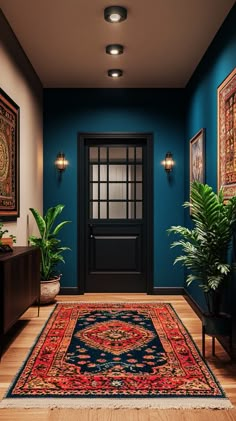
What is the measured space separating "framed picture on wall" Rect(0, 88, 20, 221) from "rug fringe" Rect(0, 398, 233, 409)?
4.45 feet

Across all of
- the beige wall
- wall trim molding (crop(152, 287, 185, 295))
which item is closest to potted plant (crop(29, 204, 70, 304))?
the beige wall

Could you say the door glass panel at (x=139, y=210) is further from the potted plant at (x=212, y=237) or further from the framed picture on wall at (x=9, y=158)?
the potted plant at (x=212, y=237)

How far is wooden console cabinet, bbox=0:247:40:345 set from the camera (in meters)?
2.46

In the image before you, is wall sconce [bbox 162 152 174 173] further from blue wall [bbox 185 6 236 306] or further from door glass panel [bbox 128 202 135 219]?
door glass panel [bbox 128 202 135 219]

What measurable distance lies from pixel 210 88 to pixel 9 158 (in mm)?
1609

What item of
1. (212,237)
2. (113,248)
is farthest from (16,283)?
(113,248)

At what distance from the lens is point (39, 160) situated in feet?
14.5

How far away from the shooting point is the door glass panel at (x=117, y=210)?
15.7 ft

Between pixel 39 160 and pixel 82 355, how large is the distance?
2349 mm

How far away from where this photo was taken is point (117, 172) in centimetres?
478

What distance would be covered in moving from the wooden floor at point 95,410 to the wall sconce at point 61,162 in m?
1.49

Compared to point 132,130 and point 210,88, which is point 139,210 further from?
point 210,88

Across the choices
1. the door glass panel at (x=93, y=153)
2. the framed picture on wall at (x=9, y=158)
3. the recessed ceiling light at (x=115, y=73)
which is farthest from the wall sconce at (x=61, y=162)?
the framed picture on wall at (x=9, y=158)

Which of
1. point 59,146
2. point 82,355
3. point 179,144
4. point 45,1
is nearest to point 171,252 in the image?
point 179,144
